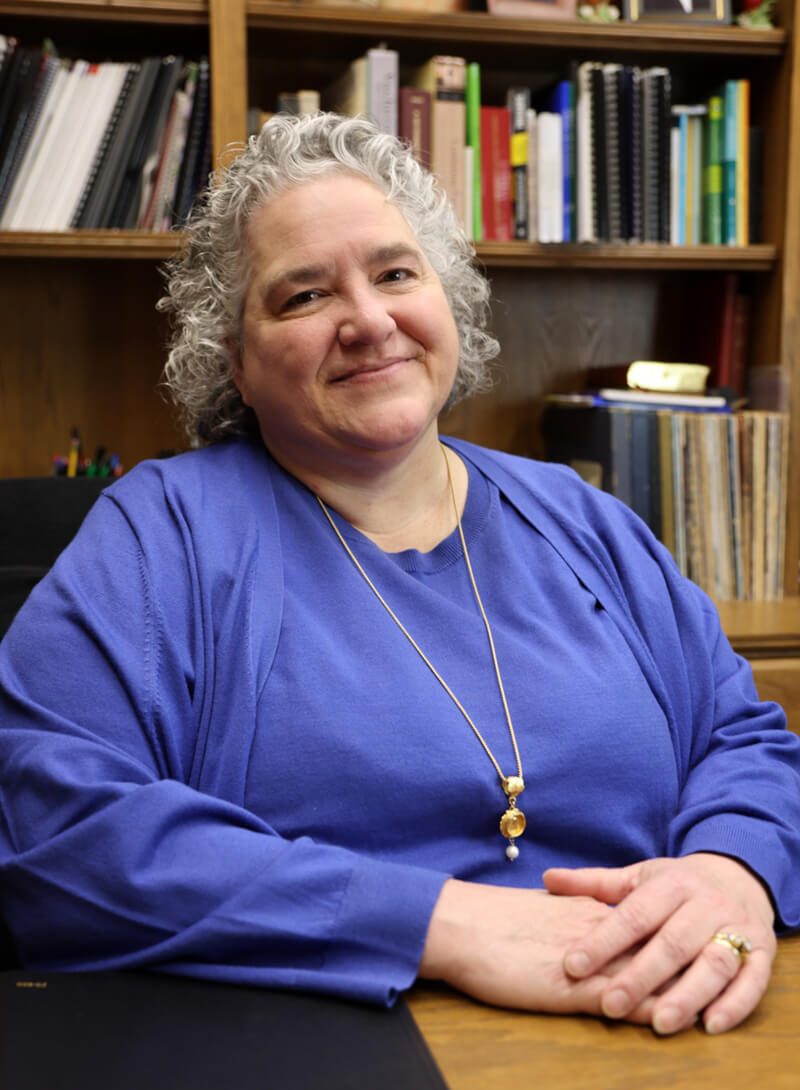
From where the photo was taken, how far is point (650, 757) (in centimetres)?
110

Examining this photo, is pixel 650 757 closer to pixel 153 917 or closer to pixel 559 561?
pixel 559 561

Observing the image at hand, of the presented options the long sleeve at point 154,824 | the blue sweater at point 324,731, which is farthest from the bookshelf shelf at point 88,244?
the long sleeve at point 154,824

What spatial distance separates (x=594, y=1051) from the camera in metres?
0.73

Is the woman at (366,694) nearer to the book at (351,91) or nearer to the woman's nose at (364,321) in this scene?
the woman's nose at (364,321)

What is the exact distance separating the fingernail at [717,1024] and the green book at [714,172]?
5.76 feet

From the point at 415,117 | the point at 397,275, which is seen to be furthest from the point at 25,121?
the point at 397,275

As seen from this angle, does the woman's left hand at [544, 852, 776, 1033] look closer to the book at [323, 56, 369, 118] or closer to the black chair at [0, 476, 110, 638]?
the black chair at [0, 476, 110, 638]

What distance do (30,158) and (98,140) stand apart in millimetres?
128

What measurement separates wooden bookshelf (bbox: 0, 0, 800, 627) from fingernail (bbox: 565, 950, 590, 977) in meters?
1.25

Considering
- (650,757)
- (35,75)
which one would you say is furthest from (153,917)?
(35,75)

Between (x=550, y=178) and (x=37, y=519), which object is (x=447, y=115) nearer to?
(x=550, y=178)

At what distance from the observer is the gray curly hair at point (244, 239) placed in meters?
1.24

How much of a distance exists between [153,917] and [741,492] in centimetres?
165

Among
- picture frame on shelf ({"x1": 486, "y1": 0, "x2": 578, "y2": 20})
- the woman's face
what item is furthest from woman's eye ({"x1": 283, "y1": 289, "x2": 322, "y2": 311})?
picture frame on shelf ({"x1": 486, "y1": 0, "x2": 578, "y2": 20})
